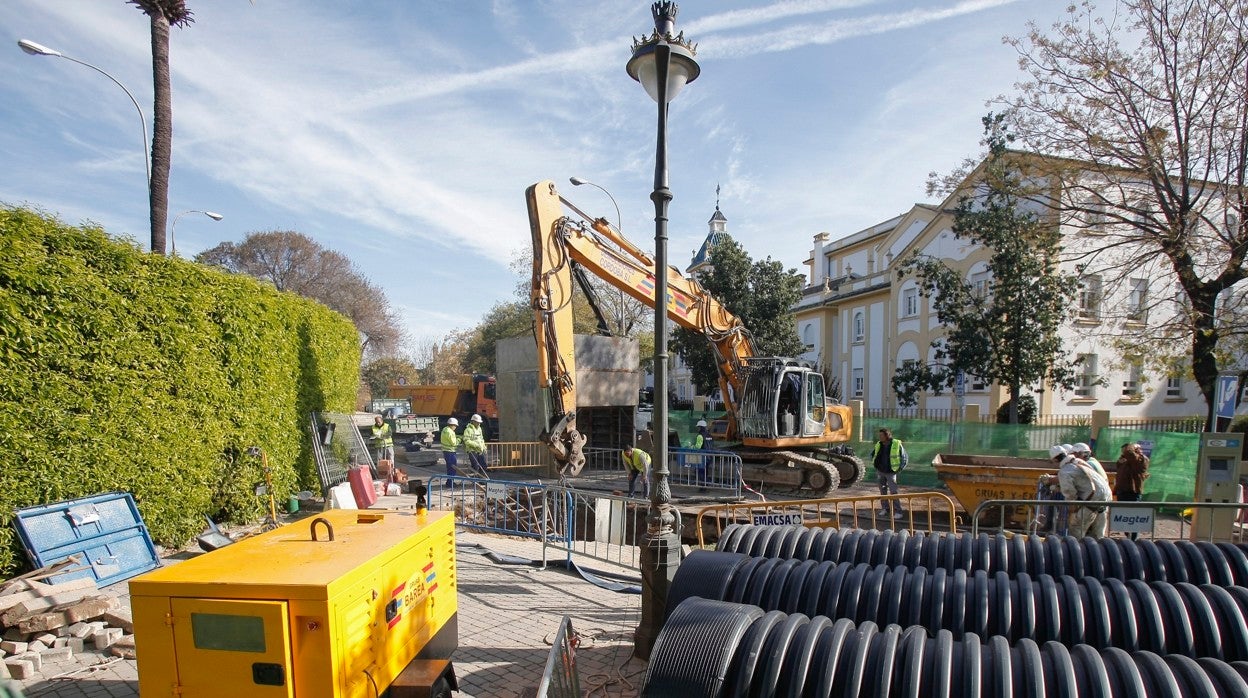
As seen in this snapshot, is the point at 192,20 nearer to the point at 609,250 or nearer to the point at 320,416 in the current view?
the point at 320,416

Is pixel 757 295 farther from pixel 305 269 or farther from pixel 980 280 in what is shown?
pixel 305 269

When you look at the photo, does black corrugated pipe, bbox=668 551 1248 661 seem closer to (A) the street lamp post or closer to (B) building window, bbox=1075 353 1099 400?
(A) the street lamp post

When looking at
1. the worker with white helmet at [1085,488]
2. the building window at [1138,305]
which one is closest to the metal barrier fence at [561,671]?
the worker with white helmet at [1085,488]

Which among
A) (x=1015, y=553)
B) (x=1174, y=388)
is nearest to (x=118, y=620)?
(x=1015, y=553)

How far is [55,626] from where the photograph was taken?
529cm

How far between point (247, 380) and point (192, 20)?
31.5 ft

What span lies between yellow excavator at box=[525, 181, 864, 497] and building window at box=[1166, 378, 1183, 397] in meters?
19.7

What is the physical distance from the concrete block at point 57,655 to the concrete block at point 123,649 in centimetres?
26

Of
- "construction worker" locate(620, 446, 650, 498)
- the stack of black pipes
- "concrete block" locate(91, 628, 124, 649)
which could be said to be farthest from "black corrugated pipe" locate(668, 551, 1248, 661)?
"construction worker" locate(620, 446, 650, 498)

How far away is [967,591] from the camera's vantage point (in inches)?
168

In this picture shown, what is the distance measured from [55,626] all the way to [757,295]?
87.0ft

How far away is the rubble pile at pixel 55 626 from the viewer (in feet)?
16.5

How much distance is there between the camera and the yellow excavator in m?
10.8

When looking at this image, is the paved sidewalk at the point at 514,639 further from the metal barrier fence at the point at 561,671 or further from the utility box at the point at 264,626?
the utility box at the point at 264,626
